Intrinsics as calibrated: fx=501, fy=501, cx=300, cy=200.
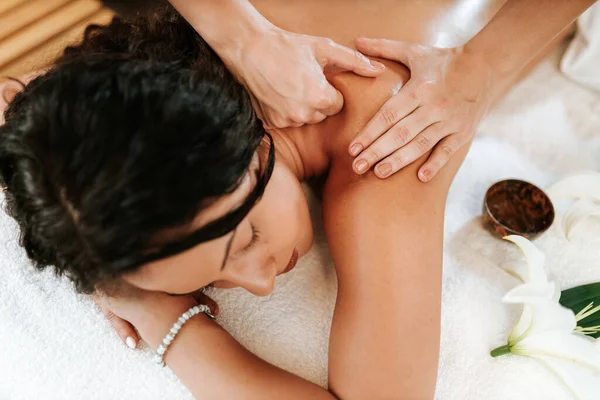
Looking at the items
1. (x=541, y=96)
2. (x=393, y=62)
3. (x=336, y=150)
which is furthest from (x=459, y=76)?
(x=541, y=96)

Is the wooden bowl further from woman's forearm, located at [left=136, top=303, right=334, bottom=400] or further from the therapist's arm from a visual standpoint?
woman's forearm, located at [left=136, top=303, right=334, bottom=400]

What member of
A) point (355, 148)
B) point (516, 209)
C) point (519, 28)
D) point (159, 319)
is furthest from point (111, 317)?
point (519, 28)

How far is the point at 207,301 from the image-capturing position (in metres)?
1.04

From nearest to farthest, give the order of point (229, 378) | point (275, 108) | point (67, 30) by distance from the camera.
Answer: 1. point (229, 378)
2. point (275, 108)
3. point (67, 30)

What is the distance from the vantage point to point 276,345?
1016 millimetres

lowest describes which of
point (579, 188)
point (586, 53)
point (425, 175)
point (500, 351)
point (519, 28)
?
point (500, 351)

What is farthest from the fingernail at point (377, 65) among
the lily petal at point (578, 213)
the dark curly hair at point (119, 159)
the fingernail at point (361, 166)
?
the lily petal at point (578, 213)

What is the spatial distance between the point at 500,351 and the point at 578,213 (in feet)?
1.23

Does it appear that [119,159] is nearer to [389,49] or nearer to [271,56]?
[271,56]

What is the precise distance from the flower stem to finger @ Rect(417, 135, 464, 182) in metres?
0.36

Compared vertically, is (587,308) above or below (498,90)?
below

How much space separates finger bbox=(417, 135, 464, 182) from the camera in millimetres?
912

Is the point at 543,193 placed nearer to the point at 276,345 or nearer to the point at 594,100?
the point at 594,100

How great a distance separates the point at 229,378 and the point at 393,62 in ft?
2.23
